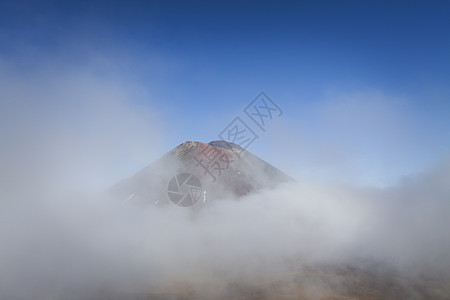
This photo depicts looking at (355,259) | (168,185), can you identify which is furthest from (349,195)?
(168,185)

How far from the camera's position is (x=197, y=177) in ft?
141

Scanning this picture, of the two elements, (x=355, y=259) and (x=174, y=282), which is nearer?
(x=174, y=282)

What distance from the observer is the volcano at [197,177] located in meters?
38.4

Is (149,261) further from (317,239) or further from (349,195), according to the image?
(349,195)

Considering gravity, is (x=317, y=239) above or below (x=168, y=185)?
below

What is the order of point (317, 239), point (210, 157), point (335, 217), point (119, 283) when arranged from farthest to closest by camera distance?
point (210, 157) < point (335, 217) < point (317, 239) < point (119, 283)

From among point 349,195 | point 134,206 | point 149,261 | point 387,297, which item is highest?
point 134,206

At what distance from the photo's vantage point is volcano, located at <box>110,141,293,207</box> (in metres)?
38.4

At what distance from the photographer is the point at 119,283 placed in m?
15.0

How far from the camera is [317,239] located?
984 inches

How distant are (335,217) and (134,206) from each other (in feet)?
95.8

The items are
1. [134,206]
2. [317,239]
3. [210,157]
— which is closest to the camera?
[317,239]

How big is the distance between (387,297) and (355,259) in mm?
6599

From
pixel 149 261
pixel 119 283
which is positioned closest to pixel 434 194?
pixel 149 261
